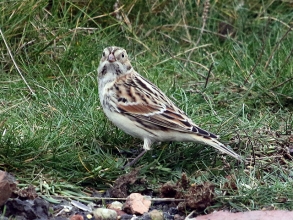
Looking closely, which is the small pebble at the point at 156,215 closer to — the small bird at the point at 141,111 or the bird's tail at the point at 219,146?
the small bird at the point at 141,111

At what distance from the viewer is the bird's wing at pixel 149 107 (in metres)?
6.20

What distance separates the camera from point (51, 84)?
24.8ft

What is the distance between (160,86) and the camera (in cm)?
766

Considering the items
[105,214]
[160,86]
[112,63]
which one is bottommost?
[160,86]

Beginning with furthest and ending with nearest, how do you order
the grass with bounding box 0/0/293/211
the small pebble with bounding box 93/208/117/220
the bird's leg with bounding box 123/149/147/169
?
the bird's leg with bounding box 123/149/147/169, the grass with bounding box 0/0/293/211, the small pebble with bounding box 93/208/117/220

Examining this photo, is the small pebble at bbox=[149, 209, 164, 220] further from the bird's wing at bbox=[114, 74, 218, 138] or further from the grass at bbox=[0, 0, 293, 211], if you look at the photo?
the bird's wing at bbox=[114, 74, 218, 138]

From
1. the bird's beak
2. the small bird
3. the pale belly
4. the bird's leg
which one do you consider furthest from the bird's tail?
the bird's beak

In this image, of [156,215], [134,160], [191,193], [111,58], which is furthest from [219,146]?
[111,58]

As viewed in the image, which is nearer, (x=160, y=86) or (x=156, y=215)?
(x=156, y=215)

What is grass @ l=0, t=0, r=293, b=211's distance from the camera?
5797 millimetres

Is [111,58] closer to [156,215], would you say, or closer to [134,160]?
[134,160]

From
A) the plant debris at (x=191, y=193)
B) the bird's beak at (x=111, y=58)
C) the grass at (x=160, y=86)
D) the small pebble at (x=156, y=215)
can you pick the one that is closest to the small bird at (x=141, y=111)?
the bird's beak at (x=111, y=58)

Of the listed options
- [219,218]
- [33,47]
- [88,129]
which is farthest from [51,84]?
[219,218]

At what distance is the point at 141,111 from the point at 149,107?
0.07 m
